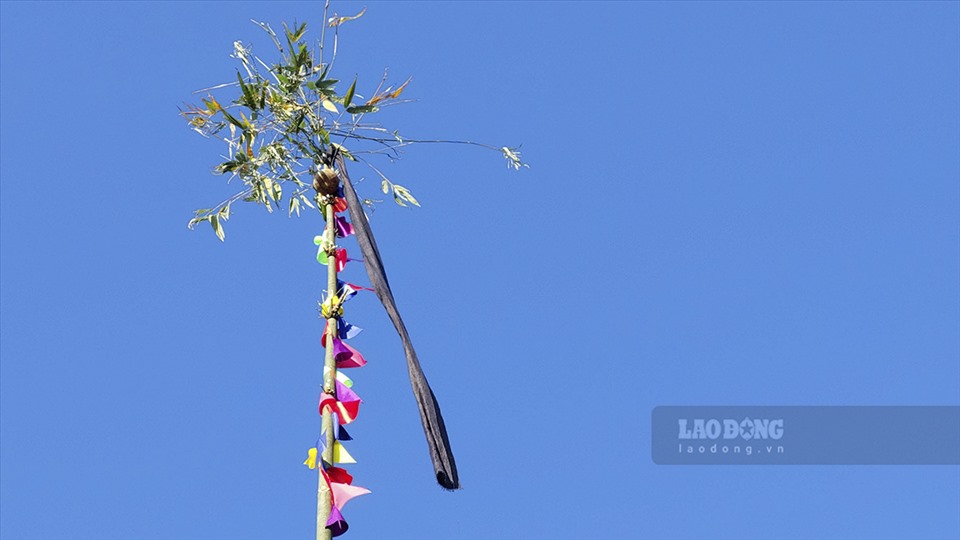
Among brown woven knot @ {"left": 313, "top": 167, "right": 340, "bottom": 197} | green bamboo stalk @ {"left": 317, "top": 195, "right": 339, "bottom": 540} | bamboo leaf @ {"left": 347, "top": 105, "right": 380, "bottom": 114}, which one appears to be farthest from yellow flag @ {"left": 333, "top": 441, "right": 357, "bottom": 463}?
bamboo leaf @ {"left": 347, "top": 105, "right": 380, "bottom": 114}

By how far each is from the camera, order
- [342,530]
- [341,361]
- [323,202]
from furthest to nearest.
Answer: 1. [323,202]
2. [341,361]
3. [342,530]

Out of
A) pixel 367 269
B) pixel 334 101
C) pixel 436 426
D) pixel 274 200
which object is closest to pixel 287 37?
pixel 334 101

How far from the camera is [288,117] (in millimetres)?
7945

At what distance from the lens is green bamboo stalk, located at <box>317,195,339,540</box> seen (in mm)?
6496

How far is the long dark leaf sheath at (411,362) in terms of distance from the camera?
21.1 feet

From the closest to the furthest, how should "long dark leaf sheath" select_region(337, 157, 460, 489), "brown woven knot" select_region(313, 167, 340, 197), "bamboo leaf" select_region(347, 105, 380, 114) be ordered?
"long dark leaf sheath" select_region(337, 157, 460, 489) < "brown woven knot" select_region(313, 167, 340, 197) < "bamboo leaf" select_region(347, 105, 380, 114)

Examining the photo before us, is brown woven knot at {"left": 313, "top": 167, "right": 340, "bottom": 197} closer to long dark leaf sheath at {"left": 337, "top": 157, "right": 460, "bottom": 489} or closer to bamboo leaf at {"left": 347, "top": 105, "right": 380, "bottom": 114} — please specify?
long dark leaf sheath at {"left": 337, "top": 157, "right": 460, "bottom": 489}

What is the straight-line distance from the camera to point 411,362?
6949 millimetres

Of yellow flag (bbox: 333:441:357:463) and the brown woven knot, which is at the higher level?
the brown woven knot

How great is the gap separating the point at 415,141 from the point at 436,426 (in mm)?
2193

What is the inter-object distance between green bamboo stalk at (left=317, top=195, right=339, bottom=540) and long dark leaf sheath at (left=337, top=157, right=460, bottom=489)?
14 cm

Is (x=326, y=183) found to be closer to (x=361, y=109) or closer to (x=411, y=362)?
(x=361, y=109)

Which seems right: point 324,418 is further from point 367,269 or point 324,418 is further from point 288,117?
point 288,117

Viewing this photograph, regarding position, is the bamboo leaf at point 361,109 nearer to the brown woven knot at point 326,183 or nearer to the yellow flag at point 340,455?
the brown woven knot at point 326,183
